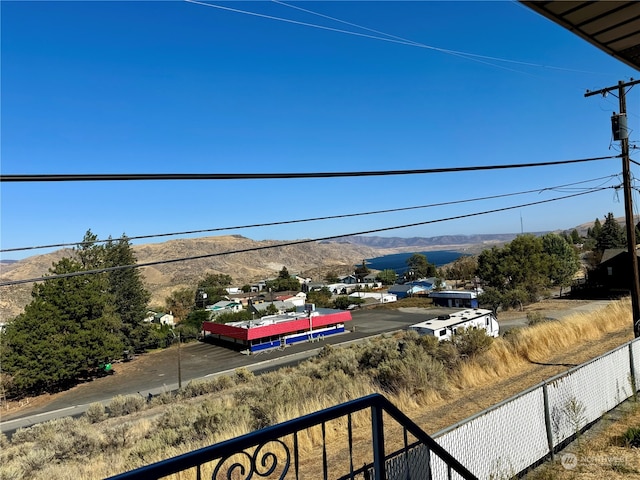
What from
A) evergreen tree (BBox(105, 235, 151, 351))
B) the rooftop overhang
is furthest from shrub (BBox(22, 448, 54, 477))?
evergreen tree (BBox(105, 235, 151, 351))

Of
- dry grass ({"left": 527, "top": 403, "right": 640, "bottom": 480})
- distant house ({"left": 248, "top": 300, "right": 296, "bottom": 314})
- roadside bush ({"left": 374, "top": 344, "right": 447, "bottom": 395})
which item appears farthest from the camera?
distant house ({"left": 248, "top": 300, "right": 296, "bottom": 314})

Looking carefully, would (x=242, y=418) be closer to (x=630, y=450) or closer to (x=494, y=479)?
(x=494, y=479)

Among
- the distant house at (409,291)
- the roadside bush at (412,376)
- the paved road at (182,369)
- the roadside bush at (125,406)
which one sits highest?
the roadside bush at (412,376)

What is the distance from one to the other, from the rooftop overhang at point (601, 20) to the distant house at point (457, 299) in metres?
55.4

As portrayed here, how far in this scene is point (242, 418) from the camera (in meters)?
9.42

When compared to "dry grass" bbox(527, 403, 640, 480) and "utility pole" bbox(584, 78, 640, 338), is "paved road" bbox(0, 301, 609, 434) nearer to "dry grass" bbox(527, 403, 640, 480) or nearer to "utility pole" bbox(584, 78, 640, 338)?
"utility pole" bbox(584, 78, 640, 338)

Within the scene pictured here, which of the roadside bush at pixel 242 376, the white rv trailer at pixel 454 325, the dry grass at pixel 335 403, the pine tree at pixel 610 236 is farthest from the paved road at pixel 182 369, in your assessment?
the pine tree at pixel 610 236

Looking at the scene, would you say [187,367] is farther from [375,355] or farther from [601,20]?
[601,20]

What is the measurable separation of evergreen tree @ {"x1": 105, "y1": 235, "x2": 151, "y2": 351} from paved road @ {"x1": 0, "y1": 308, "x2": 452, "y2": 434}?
3.89 meters

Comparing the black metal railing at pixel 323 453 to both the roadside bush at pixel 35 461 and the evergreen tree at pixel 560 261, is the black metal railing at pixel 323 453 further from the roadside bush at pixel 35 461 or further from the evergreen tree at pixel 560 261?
the evergreen tree at pixel 560 261

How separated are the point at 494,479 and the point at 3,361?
43105mm

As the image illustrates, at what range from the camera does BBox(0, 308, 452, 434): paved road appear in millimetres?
30516

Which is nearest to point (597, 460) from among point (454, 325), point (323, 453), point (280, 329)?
point (323, 453)

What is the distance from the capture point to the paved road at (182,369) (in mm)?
30516
